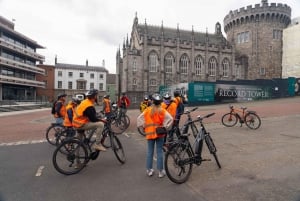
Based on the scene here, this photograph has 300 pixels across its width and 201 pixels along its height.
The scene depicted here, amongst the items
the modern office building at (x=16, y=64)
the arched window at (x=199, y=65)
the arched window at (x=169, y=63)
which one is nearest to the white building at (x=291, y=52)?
the arched window at (x=199, y=65)

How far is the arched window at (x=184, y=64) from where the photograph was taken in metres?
50.2

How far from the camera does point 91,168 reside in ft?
18.5

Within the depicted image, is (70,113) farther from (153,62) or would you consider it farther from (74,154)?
(153,62)

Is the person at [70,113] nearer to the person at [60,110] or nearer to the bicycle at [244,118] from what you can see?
the person at [60,110]

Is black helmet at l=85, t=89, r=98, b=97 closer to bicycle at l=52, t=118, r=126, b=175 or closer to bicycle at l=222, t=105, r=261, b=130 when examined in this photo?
bicycle at l=52, t=118, r=126, b=175

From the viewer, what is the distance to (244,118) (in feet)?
34.6

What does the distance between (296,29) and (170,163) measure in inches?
2056

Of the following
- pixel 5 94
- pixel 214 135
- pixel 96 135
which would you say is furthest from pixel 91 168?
pixel 5 94

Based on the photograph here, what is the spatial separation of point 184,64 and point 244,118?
135 feet

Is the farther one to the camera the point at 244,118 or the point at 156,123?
the point at 244,118

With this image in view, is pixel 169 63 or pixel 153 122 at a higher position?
pixel 169 63

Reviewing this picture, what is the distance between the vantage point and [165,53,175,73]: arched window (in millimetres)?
49250

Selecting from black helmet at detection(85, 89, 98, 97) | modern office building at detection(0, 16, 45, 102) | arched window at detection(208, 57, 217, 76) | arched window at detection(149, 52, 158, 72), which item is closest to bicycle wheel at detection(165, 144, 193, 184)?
black helmet at detection(85, 89, 98, 97)

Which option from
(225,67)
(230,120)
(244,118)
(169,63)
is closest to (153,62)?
(169,63)
